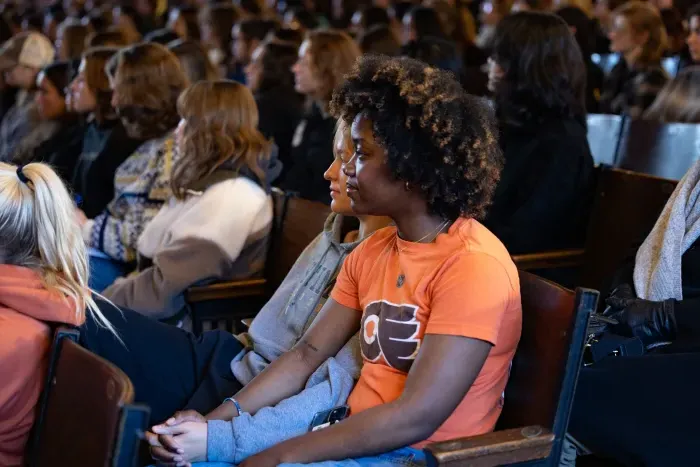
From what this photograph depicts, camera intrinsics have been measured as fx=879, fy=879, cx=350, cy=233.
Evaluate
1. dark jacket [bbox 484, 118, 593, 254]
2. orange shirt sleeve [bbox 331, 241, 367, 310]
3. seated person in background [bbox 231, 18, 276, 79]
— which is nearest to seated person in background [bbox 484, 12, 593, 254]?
dark jacket [bbox 484, 118, 593, 254]

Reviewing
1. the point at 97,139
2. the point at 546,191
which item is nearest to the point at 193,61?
the point at 97,139

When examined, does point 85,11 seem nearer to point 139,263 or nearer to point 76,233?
point 139,263

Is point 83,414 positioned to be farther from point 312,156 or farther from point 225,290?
point 312,156

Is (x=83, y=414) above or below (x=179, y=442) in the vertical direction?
above

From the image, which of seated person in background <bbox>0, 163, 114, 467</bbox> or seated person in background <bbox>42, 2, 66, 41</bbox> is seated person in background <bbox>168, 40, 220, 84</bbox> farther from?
seated person in background <bbox>42, 2, 66, 41</bbox>

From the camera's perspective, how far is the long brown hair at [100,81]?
11.2 ft

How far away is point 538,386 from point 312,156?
91.8 inches

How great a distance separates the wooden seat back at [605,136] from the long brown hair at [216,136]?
141cm

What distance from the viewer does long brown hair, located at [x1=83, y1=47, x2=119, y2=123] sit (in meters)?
3.43

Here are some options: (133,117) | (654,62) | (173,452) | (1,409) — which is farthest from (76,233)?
(654,62)

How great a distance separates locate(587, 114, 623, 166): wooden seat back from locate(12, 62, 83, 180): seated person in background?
218 centimetres

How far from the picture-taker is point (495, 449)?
48.1 inches

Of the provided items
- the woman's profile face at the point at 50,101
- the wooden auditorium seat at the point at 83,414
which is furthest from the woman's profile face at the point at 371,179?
the woman's profile face at the point at 50,101

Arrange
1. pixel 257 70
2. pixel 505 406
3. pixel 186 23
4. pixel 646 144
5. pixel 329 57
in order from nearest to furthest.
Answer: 1. pixel 505 406
2. pixel 646 144
3. pixel 329 57
4. pixel 257 70
5. pixel 186 23
